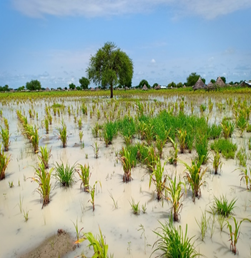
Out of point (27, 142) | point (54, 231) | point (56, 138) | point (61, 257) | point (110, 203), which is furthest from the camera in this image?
point (56, 138)

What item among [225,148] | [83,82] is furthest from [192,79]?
[225,148]

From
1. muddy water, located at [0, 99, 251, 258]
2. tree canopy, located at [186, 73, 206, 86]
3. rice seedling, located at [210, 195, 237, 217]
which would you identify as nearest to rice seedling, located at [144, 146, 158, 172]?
muddy water, located at [0, 99, 251, 258]

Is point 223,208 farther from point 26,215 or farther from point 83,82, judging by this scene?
point 83,82

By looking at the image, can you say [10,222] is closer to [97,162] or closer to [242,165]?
[97,162]

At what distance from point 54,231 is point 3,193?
1.24 m

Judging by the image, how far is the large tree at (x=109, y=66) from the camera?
1902 cm

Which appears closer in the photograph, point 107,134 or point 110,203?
point 110,203

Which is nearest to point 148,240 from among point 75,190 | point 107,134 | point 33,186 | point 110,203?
point 110,203

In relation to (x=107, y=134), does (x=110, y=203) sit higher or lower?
lower

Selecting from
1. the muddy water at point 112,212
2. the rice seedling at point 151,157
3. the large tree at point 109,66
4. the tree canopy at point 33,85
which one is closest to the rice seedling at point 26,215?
the muddy water at point 112,212

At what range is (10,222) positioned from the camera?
7.79ft

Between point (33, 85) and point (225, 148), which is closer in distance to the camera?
point (225, 148)

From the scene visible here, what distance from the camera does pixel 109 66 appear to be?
19.1 m

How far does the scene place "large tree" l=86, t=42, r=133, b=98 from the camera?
19016 mm
